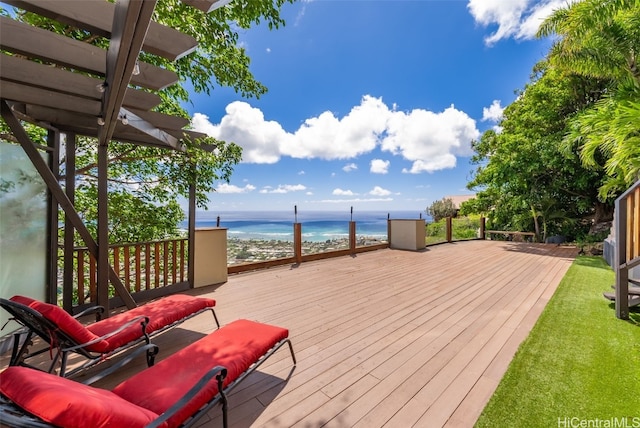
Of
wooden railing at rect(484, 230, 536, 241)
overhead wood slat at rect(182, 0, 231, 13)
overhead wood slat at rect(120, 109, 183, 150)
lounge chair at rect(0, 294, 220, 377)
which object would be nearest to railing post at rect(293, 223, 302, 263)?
overhead wood slat at rect(120, 109, 183, 150)

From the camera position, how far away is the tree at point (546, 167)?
9.81 meters

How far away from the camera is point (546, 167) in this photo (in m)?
Result: 10.2

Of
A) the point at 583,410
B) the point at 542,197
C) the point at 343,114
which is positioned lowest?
the point at 583,410

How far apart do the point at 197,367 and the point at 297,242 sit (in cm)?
507

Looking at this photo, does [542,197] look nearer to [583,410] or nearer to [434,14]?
[434,14]

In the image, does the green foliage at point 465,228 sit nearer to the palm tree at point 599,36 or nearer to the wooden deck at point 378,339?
the wooden deck at point 378,339

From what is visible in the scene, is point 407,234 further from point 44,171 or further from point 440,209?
point 440,209

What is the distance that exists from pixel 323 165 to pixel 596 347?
37399 mm

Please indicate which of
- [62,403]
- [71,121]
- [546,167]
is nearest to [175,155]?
[71,121]

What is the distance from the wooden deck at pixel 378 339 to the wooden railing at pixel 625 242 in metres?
0.80

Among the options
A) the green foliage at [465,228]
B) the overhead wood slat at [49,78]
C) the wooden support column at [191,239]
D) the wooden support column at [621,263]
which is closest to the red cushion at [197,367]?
the overhead wood slat at [49,78]

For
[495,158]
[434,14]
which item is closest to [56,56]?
[434,14]

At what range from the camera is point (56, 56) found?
2059mm

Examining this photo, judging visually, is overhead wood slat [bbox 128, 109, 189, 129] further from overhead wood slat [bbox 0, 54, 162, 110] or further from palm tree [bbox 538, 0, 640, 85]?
palm tree [bbox 538, 0, 640, 85]
